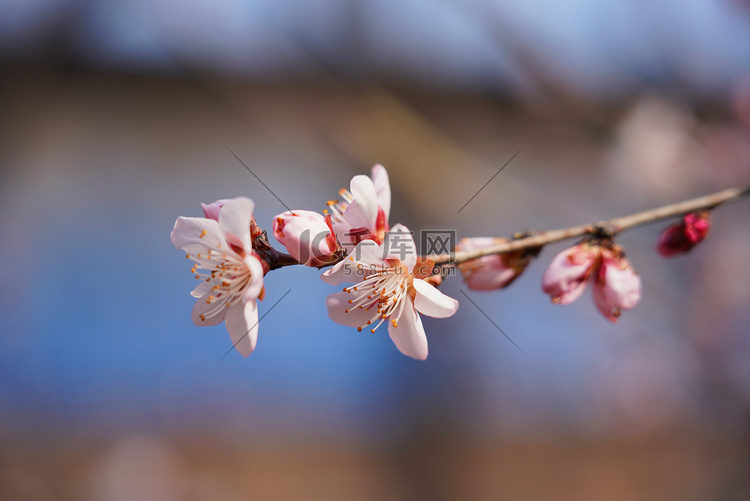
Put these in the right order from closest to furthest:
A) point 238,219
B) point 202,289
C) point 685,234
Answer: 1. point 238,219
2. point 202,289
3. point 685,234

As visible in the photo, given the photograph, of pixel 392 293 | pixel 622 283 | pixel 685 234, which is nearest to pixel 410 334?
pixel 392 293

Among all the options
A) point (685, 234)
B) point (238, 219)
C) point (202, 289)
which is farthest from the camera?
point (685, 234)

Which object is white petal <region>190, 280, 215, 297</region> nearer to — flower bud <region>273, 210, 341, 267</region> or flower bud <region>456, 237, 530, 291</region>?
flower bud <region>273, 210, 341, 267</region>

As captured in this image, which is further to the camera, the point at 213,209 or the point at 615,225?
the point at 615,225

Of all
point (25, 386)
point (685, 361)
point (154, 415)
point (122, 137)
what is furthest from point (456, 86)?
point (25, 386)

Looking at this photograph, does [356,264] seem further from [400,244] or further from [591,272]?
[591,272]

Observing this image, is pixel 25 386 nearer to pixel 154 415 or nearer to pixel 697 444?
pixel 154 415

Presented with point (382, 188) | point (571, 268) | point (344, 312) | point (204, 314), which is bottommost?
point (204, 314)
